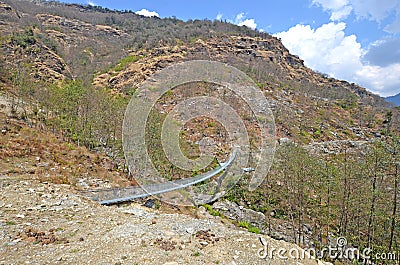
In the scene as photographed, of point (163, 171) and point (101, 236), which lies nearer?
point (101, 236)

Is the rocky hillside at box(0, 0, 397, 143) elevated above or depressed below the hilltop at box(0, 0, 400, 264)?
above

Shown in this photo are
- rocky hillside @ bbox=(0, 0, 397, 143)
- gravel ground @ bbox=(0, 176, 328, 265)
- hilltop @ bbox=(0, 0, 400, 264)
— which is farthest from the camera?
rocky hillside @ bbox=(0, 0, 397, 143)

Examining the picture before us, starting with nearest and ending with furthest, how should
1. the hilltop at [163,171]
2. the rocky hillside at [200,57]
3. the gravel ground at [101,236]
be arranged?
the gravel ground at [101,236], the hilltop at [163,171], the rocky hillside at [200,57]

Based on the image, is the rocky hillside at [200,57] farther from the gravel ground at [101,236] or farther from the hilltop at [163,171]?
the gravel ground at [101,236]

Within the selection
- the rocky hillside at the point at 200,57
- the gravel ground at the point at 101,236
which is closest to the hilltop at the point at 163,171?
the gravel ground at the point at 101,236

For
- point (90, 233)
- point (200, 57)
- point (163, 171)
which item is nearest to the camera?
point (90, 233)

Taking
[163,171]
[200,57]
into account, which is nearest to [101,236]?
[163,171]

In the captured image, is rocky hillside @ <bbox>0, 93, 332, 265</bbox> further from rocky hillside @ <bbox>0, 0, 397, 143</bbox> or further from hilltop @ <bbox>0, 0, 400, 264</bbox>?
rocky hillside @ <bbox>0, 0, 397, 143</bbox>

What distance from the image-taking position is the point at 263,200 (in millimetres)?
20609

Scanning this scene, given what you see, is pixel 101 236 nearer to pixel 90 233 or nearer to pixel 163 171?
pixel 90 233

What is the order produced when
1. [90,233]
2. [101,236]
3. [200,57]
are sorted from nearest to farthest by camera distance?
[101,236] → [90,233] → [200,57]

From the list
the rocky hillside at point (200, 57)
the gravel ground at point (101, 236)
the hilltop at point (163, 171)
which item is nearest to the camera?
the gravel ground at point (101, 236)

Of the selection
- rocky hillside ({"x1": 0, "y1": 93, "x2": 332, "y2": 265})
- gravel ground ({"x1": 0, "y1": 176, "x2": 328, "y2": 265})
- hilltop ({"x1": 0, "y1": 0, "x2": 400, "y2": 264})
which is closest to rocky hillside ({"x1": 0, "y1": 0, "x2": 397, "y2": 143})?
hilltop ({"x1": 0, "y1": 0, "x2": 400, "y2": 264})

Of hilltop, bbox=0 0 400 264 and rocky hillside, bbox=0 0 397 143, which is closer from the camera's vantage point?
hilltop, bbox=0 0 400 264
